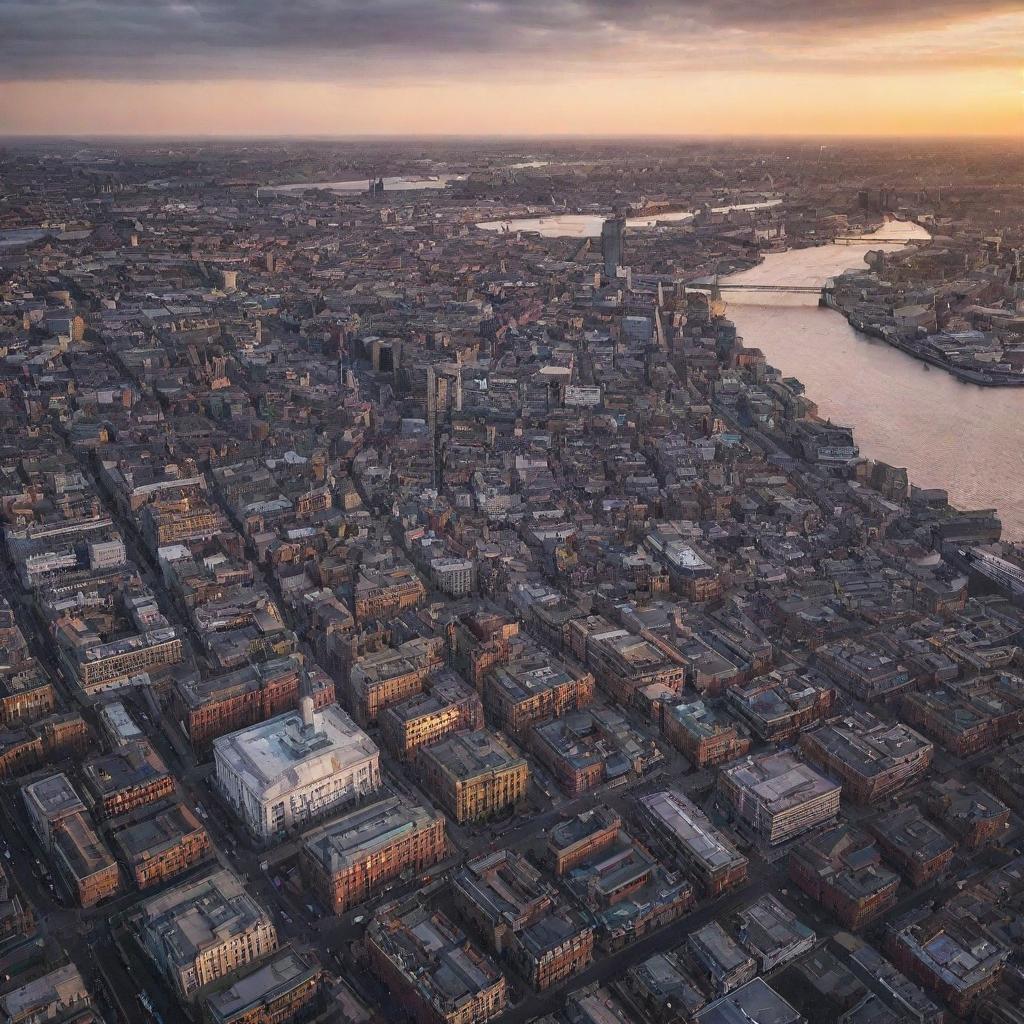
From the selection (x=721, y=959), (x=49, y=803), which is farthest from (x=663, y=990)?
(x=49, y=803)

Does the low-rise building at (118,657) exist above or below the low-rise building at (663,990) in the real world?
above

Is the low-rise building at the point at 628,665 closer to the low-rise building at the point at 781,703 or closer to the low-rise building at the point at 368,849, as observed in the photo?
the low-rise building at the point at 781,703

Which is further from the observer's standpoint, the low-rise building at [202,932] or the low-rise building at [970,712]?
the low-rise building at [970,712]

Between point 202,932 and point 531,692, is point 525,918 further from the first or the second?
point 531,692

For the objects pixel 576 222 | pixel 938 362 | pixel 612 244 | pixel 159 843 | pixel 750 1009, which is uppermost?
pixel 612 244

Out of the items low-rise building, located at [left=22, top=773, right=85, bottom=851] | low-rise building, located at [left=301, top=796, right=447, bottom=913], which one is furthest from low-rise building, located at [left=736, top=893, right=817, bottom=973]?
low-rise building, located at [left=22, top=773, right=85, bottom=851]

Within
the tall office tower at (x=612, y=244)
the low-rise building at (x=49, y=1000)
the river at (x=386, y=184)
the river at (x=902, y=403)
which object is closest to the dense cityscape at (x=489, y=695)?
the low-rise building at (x=49, y=1000)
